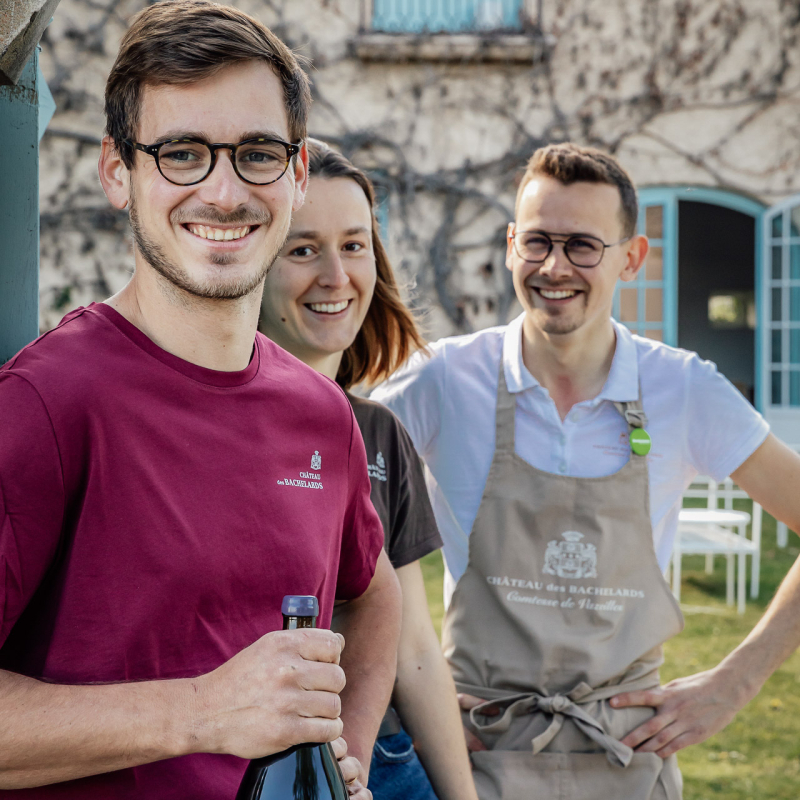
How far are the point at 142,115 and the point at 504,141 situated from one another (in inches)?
322

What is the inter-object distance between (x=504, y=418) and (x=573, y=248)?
51cm

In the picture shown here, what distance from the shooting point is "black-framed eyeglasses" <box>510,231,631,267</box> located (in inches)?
99.1

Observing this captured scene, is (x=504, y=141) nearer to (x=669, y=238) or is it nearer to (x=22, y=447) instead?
(x=669, y=238)

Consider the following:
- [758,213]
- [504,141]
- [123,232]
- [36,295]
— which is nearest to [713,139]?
[758,213]

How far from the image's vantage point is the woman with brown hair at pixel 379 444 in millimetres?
1879

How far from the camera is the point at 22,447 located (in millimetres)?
1009

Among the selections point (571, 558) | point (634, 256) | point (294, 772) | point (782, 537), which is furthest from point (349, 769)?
point (782, 537)

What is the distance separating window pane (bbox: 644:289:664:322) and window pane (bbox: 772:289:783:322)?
3.88 feet

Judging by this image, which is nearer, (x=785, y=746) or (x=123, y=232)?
(x=785, y=746)

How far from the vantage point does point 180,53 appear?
1196 mm

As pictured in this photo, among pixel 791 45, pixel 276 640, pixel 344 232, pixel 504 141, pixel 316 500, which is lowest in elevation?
pixel 276 640

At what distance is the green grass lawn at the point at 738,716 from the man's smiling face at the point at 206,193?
3.24 metres

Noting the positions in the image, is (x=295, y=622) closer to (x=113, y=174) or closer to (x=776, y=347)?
(x=113, y=174)

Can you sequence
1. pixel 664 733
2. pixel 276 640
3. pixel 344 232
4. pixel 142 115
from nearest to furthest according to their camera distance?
1. pixel 276 640
2. pixel 142 115
3. pixel 344 232
4. pixel 664 733
